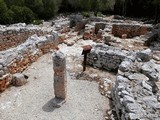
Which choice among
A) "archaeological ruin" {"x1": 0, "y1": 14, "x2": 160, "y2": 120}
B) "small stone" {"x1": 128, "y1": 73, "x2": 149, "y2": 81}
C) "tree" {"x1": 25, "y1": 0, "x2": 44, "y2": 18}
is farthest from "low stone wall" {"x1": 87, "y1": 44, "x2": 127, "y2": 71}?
"tree" {"x1": 25, "y1": 0, "x2": 44, "y2": 18}

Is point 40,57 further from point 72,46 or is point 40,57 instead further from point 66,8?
point 66,8

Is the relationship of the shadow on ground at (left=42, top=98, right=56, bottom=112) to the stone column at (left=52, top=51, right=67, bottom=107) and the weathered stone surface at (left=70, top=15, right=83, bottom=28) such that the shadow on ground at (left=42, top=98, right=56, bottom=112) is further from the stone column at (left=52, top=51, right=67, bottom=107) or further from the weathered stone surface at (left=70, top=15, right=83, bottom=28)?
the weathered stone surface at (left=70, top=15, right=83, bottom=28)

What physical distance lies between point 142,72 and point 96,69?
270cm

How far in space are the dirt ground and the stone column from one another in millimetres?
317

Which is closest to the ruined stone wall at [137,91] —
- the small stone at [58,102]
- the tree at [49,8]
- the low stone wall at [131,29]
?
the small stone at [58,102]

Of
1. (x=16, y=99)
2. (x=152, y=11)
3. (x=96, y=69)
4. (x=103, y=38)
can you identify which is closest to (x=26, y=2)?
(x=103, y=38)

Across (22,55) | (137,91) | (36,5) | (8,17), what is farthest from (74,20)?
(137,91)

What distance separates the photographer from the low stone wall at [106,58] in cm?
1245

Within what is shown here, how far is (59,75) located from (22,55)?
3349 mm

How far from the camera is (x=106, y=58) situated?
41.4 feet

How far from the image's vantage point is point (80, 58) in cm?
1420

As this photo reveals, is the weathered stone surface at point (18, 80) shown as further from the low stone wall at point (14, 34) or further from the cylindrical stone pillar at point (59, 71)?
the low stone wall at point (14, 34)

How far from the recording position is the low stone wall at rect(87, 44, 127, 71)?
1245 centimetres

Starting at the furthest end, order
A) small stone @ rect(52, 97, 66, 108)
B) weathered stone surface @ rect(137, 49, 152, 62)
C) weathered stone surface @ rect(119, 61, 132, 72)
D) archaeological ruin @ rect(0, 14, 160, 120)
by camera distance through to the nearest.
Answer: weathered stone surface @ rect(137, 49, 152, 62)
weathered stone surface @ rect(119, 61, 132, 72)
small stone @ rect(52, 97, 66, 108)
archaeological ruin @ rect(0, 14, 160, 120)
